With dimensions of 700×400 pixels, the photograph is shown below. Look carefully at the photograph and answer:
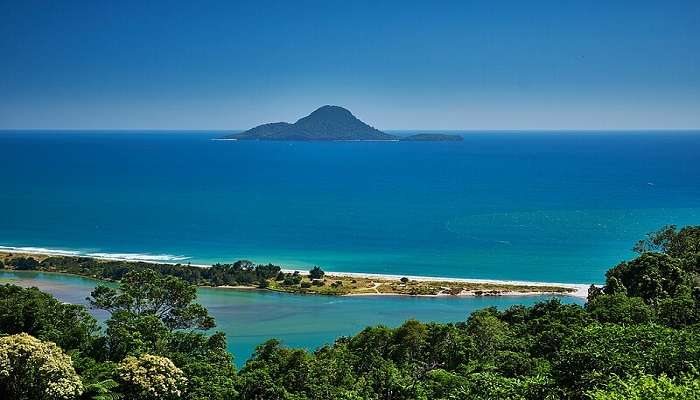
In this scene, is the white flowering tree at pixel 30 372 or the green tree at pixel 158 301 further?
the green tree at pixel 158 301

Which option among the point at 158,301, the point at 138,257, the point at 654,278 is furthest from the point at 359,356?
the point at 138,257

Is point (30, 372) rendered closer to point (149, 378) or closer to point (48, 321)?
point (149, 378)

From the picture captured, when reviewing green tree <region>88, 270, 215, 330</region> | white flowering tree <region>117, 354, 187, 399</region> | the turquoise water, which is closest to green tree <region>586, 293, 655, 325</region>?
green tree <region>88, 270, 215, 330</region>

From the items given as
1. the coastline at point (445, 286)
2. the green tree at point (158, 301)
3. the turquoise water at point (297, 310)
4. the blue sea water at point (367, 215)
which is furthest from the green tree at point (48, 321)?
the blue sea water at point (367, 215)

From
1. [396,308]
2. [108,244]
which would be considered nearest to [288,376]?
[396,308]

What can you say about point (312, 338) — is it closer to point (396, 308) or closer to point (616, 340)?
point (396, 308)

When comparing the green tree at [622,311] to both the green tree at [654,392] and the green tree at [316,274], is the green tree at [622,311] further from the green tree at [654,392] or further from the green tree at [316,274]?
the green tree at [316,274]
